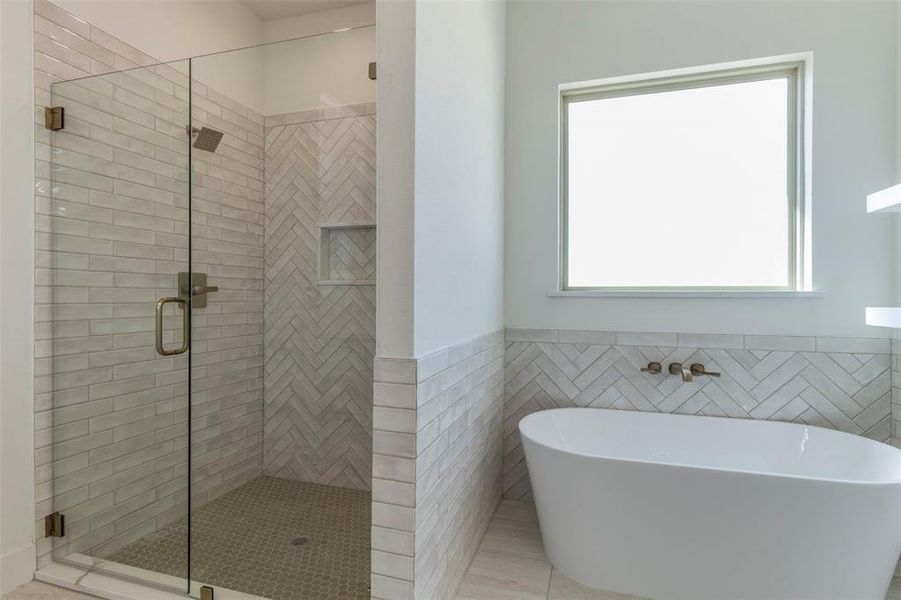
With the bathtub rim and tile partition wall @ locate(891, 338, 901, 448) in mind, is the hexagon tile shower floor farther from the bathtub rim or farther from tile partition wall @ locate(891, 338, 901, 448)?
tile partition wall @ locate(891, 338, 901, 448)

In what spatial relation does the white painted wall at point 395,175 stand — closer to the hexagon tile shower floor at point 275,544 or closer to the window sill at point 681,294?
the hexagon tile shower floor at point 275,544

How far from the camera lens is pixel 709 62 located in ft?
7.61

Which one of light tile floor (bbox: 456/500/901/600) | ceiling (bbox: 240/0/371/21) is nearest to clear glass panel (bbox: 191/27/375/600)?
light tile floor (bbox: 456/500/901/600)

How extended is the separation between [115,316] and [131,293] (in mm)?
119

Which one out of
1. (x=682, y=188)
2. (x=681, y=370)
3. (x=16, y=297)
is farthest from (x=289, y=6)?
(x=681, y=370)

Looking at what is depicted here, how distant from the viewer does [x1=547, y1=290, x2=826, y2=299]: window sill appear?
2.21m

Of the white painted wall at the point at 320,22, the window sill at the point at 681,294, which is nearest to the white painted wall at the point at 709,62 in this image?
the window sill at the point at 681,294

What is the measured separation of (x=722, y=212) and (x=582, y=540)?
181 centimetres

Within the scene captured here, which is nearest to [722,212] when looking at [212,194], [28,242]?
[212,194]

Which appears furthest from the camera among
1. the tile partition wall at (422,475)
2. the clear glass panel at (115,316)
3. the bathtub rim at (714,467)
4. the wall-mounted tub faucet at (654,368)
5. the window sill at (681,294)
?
the wall-mounted tub faucet at (654,368)

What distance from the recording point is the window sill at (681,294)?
2.21m

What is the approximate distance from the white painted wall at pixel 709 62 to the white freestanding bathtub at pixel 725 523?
0.71 metres

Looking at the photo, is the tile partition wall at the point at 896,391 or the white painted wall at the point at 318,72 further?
the tile partition wall at the point at 896,391

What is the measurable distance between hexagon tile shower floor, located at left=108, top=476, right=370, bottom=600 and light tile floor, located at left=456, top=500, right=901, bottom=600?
480 millimetres
